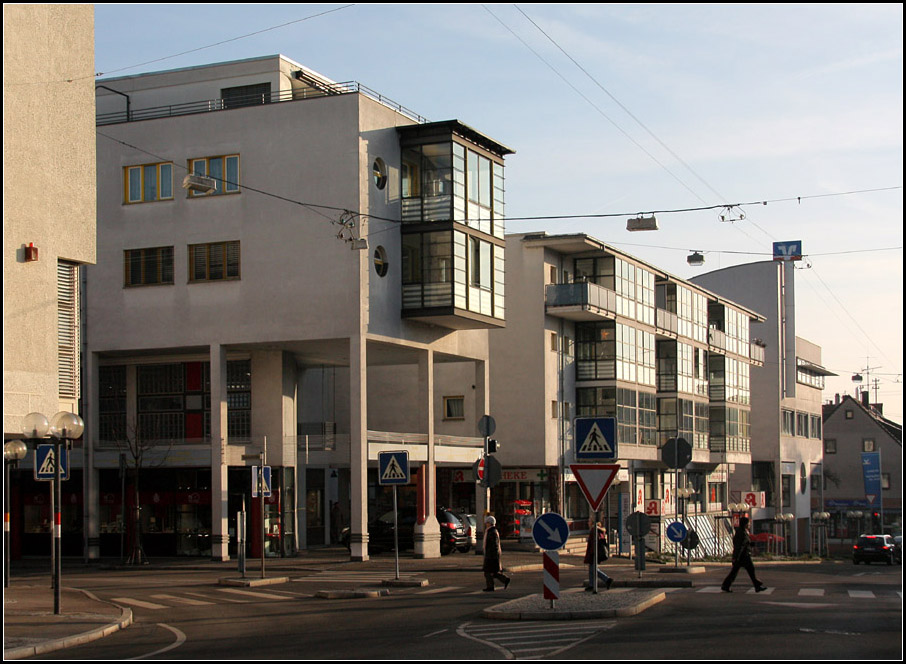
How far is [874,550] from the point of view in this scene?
185 feet

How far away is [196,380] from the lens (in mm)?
41688

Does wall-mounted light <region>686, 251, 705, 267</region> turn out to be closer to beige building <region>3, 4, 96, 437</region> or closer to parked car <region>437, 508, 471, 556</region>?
parked car <region>437, 508, 471, 556</region>

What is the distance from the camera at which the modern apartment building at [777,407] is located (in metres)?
80.0

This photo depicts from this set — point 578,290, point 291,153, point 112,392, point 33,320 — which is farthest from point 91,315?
point 578,290

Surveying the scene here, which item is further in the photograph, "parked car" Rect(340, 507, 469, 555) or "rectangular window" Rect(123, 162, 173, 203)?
"parked car" Rect(340, 507, 469, 555)

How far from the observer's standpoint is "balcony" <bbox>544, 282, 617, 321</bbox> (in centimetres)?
5128

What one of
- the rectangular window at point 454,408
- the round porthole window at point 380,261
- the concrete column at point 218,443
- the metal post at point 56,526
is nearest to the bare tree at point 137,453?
the concrete column at point 218,443

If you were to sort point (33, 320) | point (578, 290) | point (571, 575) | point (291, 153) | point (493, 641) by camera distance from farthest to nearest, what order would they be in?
point (578, 290) → point (291, 153) → point (571, 575) → point (33, 320) → point (493, 641)

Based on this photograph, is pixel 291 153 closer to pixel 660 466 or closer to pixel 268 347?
pixel 268 347

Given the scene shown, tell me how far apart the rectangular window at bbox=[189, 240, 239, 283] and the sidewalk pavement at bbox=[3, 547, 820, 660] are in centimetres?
947

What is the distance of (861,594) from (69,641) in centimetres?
1574

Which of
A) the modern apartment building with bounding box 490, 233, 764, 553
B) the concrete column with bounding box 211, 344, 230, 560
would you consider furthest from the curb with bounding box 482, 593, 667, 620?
the modern apartment building with bounding box 490, 233, 764, 553

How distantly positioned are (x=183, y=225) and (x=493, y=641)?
2751 centimetres

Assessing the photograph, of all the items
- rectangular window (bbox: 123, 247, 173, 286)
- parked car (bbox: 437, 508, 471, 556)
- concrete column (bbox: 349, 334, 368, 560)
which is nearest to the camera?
concrete column (bbox: 349, 334, 368, 560)
